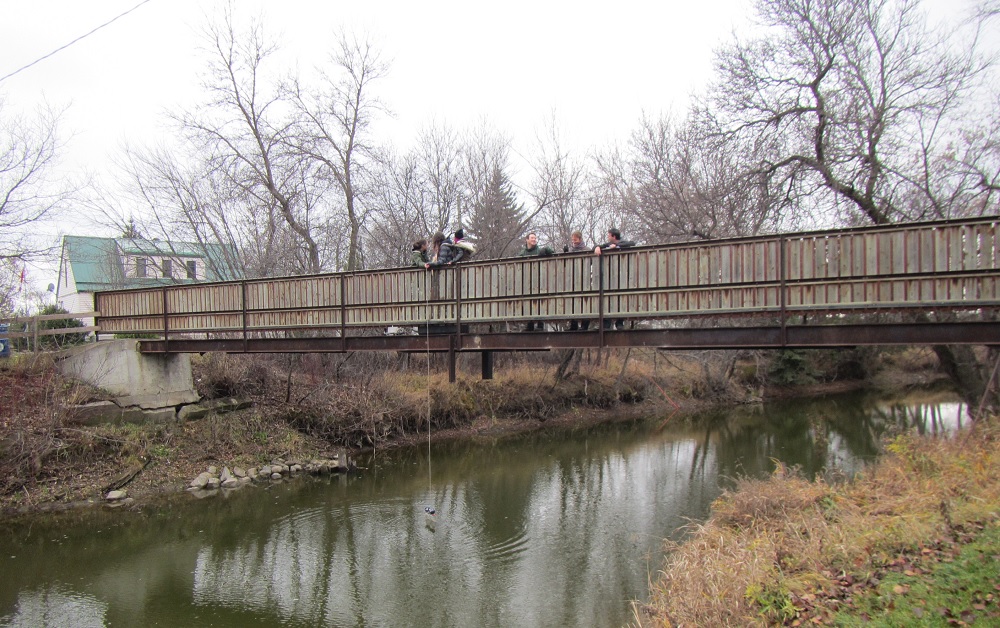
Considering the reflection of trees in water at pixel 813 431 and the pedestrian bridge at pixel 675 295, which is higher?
the pedestrian bridge at pixel 675 295

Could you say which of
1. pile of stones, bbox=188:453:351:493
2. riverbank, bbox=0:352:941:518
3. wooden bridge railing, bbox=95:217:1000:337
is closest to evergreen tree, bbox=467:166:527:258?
riverbank, bbox=0:352:941:518

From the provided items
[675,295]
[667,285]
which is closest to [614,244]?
[667,285]

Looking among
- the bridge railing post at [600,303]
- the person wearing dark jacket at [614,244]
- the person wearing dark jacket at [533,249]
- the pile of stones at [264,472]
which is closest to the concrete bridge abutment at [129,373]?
A: the pile of stones at [264,472]

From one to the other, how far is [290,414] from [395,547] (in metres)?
8.77

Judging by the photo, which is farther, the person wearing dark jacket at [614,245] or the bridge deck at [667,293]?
the person wearing dark jacket at [614,245]

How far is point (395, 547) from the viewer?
11.5m

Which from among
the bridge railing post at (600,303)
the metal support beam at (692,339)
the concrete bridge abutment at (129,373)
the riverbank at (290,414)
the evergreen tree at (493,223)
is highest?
the evergreen tree at (493,223)

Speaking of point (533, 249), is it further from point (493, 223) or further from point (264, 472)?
point (493, 223)

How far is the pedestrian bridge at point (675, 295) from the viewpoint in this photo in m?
8.54

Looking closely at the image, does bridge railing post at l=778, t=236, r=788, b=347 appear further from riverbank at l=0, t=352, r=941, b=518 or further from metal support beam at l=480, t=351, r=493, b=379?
riverbank at l=0, t=352, r=941, b=518

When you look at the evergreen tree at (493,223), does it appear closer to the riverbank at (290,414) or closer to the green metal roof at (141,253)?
the riverbank at (290,414)

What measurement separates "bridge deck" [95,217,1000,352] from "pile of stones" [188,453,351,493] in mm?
3340

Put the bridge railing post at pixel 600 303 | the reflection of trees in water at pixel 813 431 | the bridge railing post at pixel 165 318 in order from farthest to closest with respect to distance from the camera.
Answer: the reflection of trees in water at pixel 813 431 → the bridge railing post at pixel 165 318 → the bridge railing post at pixel 600 303

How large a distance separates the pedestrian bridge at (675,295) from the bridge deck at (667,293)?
0.02 m
